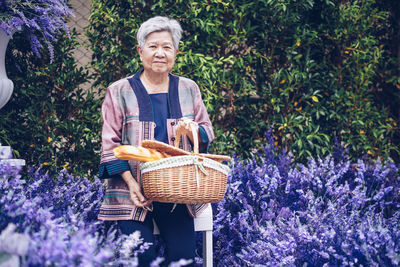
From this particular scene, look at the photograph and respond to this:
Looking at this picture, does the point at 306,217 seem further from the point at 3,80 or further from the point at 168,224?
the point at 3,80

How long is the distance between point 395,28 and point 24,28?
3.40 m

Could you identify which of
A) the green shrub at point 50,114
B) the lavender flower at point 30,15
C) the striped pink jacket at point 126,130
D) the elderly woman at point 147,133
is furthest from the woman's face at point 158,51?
the green shrub at point 50,114

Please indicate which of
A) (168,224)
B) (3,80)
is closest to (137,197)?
(168,224)

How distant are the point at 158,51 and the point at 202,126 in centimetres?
45

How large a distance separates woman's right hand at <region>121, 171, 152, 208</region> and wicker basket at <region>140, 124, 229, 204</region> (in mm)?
128

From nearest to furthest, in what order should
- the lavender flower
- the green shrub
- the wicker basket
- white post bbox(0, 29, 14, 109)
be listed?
1. the wicker basket
2. the lavender flower
3. white post bbox(0, 29, 14, 109)
4. the green shrub

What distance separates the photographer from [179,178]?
179 cm

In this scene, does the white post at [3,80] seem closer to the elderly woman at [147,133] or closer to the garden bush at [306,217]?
the elderly woman at [147,133]

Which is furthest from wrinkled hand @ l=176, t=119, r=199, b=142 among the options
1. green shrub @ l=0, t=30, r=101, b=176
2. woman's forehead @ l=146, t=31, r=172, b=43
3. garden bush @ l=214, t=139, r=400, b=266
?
green shrub @ l=0, t=30, r=101, b=176

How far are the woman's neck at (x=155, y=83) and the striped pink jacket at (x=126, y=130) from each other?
0.15ft

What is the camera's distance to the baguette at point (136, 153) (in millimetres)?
1814

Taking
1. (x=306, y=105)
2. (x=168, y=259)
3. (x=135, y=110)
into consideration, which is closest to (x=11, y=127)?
(x=135, y=110)

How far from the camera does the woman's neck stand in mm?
2203

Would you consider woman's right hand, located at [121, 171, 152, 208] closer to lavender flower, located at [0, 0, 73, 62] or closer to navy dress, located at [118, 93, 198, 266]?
navy dress, located at [118, 93, 198, 266]
